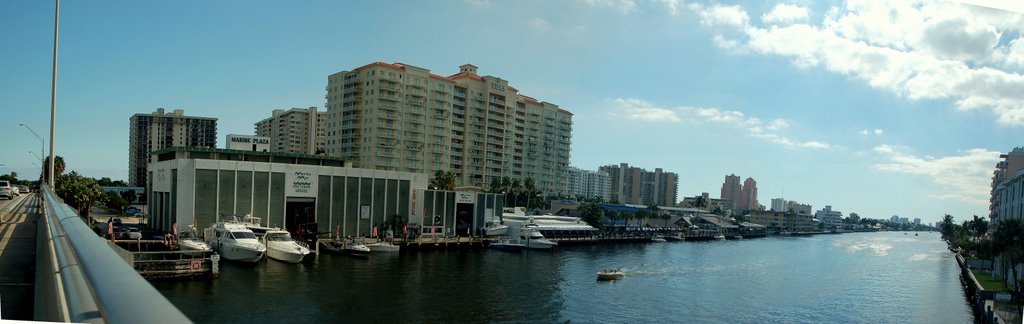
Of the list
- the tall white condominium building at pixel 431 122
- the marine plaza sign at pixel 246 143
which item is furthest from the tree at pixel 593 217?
the marine plaza sign at pixel 246 143

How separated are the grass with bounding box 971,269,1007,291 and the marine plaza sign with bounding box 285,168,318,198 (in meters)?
46.7

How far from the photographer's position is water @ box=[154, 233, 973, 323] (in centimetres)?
2647

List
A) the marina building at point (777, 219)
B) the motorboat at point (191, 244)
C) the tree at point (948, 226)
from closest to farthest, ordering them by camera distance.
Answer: the motorboat at point (191, 244) → the tree at point (948, 226) → the marina building at point (777, 219)

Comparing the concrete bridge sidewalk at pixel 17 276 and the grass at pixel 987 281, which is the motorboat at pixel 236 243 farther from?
the grass at pixel 987 281

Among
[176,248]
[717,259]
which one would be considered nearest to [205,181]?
[176,248]

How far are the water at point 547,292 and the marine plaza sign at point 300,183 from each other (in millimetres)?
6197

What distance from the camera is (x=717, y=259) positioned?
64000 millimetres

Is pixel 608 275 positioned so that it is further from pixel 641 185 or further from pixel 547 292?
pixel 641 185

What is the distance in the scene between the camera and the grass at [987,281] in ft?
125

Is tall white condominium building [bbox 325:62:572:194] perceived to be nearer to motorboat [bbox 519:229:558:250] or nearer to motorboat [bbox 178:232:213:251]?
motorboat [bbox 519:229:558:250]

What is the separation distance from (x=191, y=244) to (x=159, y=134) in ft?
242

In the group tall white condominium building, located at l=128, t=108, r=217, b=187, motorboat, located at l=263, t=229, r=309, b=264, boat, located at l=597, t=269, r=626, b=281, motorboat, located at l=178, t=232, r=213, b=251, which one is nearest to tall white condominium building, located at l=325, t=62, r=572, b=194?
tall white condominium building, located at l=128, t=108, r=217, b=187

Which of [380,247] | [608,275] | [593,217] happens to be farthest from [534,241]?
[593,217]

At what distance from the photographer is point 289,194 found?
4644 centimetres
